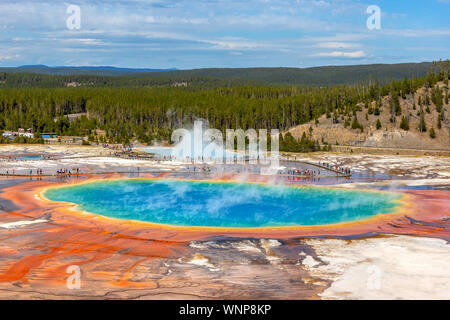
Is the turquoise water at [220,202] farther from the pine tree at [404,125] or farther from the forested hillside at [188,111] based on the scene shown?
the pine tree at [404,125]

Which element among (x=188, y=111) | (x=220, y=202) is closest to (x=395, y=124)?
(x=188, y=111)

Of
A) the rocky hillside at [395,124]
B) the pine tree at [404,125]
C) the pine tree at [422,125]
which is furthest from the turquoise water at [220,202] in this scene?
the pine tree at [422,125]

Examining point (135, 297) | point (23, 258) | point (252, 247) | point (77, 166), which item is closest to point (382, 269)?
point (252, 247)

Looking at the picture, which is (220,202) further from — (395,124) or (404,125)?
(395,124)

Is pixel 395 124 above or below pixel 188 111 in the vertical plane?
below

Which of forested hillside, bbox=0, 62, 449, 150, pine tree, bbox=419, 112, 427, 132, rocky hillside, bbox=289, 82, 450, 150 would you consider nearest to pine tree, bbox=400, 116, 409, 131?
rocky hillside, bbox=289, 82, 450, 150
